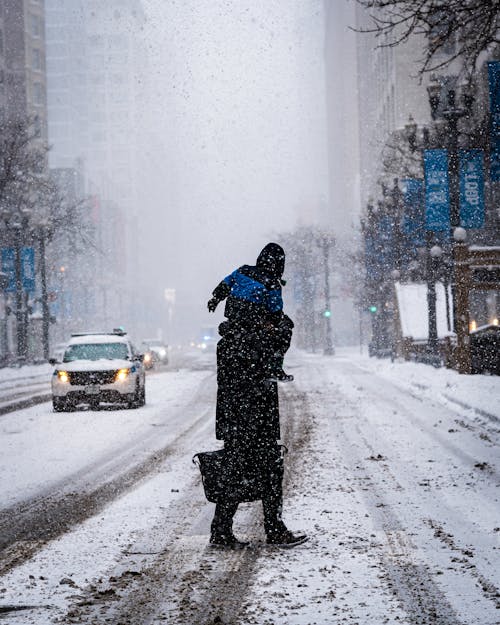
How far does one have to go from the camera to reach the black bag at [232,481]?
632 centimetres

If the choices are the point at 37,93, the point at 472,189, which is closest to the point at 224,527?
the point at 472,189

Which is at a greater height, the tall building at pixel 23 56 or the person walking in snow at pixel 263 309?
the tall building at pixel 23 56

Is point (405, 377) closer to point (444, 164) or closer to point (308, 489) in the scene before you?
point (444, 164)

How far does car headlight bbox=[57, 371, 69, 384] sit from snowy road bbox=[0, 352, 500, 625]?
4.71 meters

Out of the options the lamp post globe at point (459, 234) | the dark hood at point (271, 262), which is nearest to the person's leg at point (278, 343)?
the dark hood at point (271, 262)

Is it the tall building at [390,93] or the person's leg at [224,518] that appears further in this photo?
the tall building at [390,93]

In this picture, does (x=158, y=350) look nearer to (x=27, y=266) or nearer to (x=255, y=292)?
(x=27, y=266)

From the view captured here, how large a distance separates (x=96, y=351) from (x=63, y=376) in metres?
1.88

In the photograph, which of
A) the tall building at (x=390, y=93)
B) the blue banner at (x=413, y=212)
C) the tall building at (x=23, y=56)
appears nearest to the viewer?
the blue banner at (x=413, y=212)

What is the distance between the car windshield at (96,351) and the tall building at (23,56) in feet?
274

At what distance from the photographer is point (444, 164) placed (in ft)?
86.1

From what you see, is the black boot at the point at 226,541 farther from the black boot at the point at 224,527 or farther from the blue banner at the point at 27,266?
the blue banner at the point at 27,266

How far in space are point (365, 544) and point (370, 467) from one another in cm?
400

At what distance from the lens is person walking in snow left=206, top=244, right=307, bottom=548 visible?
Answer: 629cm
